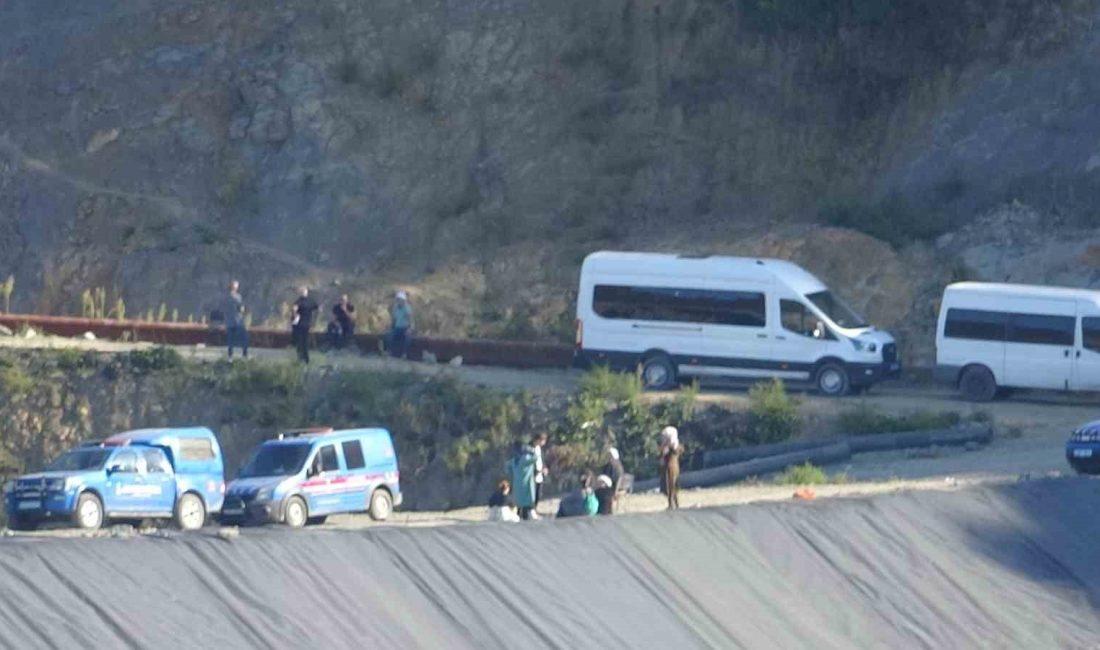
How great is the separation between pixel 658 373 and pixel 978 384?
5.73m

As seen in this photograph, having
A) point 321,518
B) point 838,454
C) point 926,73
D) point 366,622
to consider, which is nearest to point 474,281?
point 926,73

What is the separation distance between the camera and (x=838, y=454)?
36375 millimetres

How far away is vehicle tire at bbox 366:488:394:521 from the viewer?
107 feet

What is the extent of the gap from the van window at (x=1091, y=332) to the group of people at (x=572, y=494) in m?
10.3

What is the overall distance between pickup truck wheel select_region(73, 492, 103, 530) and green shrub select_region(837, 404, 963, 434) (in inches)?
524

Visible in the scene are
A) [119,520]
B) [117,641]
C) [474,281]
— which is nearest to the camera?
[117,641]

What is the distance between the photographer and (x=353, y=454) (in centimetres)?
3253

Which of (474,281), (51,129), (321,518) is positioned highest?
(51,129)

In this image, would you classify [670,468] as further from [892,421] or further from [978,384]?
[978,384]

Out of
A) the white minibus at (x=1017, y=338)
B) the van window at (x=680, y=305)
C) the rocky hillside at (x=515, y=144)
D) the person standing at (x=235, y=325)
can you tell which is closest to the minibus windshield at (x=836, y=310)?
the van window at (x=680, y=305)

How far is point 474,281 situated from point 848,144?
9083 millimetres

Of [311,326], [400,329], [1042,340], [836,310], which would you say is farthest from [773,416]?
[311,326]

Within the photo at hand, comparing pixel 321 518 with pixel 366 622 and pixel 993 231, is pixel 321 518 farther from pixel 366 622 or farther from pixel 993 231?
pixel 993 231

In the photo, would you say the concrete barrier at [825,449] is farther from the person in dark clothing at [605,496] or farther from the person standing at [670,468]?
the person in dark clothing at [605,496]
